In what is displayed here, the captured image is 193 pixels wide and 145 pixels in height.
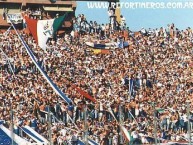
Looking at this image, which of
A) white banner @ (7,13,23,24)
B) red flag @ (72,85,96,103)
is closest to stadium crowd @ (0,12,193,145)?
red flag @ (72,85,96,103)

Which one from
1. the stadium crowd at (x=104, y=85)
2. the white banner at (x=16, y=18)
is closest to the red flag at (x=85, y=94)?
the stadium crowd at (x=104, y=85)

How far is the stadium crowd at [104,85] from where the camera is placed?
26172 mm

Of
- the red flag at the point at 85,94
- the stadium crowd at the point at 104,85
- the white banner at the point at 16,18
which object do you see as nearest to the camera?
the stadium crowd at the point at 104,85

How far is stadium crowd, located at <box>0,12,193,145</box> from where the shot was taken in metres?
26.2

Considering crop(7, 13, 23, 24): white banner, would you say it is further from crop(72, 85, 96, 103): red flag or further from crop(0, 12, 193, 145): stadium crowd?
crop(72, 85, 96, 103): red flag

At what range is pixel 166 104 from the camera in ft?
103

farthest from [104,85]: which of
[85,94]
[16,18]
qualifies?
[16,18]

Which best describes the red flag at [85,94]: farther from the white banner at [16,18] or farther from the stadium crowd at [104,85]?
the white banner at [16,18]

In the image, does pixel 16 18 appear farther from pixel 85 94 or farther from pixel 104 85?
pixel 85 94

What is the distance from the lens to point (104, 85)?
34.6 metres

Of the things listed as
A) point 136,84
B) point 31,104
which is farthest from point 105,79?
point 31,104

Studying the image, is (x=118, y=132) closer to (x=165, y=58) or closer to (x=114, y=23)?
(x=165, y=58)

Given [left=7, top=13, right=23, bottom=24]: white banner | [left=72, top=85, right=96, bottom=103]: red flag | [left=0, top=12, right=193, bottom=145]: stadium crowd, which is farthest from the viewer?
[left=7, top=13, right=23, bottom=24]: white banner

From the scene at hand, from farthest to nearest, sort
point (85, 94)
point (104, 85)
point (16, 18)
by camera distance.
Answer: point (16, 18) → point (104, 85) → point (85, 94)
